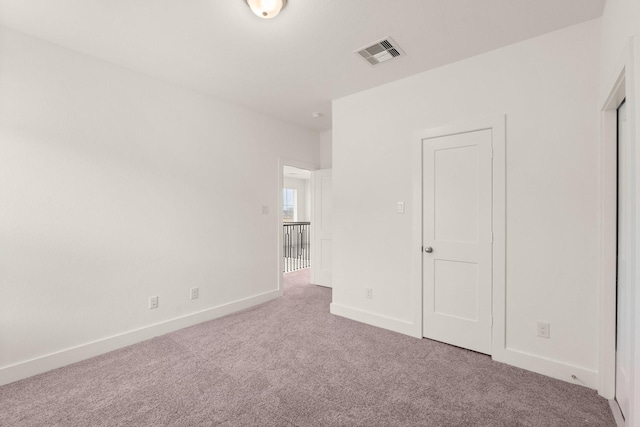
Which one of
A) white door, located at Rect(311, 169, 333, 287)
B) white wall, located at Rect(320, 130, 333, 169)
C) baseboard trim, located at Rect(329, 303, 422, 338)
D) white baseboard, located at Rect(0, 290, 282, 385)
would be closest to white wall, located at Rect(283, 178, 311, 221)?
white wall, located at Rect(320, 130, 333, 169)

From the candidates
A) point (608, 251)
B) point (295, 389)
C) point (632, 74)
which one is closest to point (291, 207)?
point (295, 389)

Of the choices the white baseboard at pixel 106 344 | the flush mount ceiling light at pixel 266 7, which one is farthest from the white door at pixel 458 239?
the white baseboard at pixel 106 344

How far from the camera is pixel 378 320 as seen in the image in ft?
10.2

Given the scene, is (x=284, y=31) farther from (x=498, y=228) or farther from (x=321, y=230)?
(x=321, y=230)

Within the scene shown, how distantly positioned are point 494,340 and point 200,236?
3117 mm

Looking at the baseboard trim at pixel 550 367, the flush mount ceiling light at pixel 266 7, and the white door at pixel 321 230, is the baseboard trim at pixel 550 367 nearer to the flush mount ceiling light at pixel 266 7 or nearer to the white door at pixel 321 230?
the white door at pixel 321 230

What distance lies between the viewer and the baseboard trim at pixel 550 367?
2021mm

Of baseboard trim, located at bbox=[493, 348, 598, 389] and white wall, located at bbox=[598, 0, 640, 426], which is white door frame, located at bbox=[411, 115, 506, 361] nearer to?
baseboard trim, located at bbox=[493, 348, 598, 389]

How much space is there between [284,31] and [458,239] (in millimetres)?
2297

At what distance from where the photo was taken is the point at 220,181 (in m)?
3.52

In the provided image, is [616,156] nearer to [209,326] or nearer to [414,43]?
[414,43]

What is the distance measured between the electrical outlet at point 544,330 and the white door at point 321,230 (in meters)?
2.98

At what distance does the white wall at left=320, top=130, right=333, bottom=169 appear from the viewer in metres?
4.89

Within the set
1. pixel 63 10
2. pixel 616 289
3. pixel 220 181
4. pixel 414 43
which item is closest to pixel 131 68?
pixel 63 10
